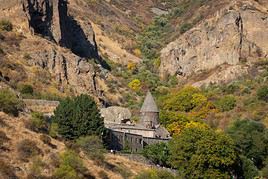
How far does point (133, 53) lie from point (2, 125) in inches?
3268

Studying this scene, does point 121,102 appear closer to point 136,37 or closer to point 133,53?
point 133,53

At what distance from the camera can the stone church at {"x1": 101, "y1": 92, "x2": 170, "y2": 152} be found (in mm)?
64875

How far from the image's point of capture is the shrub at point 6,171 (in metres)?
45.2

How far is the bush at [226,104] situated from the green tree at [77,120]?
40383 mm

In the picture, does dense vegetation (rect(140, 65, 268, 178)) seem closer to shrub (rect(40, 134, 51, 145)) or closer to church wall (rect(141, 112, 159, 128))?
church wall (rect(141, 112, 159, 128))

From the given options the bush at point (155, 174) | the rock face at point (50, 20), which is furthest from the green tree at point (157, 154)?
the rock face at point (50, 20)

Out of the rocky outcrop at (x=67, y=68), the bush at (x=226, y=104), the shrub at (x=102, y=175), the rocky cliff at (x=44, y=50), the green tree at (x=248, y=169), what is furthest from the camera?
the bush at (x=226, y=104)

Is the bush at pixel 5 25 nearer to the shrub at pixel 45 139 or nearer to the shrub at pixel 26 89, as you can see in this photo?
the shrub at pixel 26 89

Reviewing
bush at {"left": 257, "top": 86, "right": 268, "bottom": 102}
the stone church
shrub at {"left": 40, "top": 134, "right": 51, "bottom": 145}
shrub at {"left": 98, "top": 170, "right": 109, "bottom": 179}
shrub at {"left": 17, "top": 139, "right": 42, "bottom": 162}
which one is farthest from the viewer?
bush at {"left": 257, "top": 86, "right": 268, "bottom": 102}

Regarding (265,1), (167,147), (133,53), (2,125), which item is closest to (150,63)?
(133,53)


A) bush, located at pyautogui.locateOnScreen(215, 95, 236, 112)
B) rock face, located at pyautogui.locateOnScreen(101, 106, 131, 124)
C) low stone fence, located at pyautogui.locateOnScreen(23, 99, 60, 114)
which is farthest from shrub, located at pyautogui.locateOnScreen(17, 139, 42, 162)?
bush, located at pyautogui.locateOnScreen(215, 95, 236, 112)

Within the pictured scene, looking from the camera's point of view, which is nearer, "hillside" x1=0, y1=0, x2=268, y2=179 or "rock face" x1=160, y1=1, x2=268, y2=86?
"hillside" x1=0, y1=0, x2=268, y2=179

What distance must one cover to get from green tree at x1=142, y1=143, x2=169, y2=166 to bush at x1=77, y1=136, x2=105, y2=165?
214 inches

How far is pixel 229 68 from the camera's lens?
114188 mm
